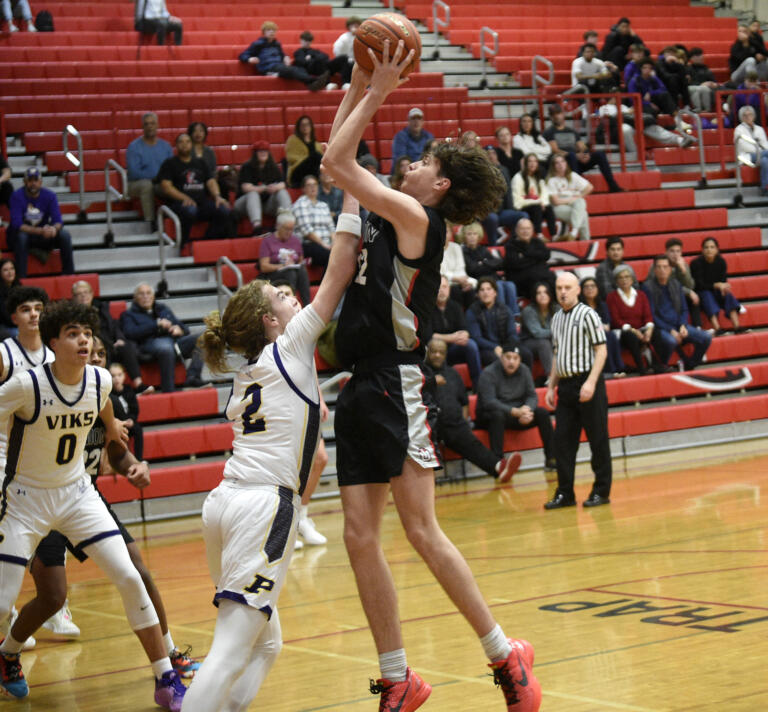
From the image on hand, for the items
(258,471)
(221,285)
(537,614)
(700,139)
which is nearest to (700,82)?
(700,139)

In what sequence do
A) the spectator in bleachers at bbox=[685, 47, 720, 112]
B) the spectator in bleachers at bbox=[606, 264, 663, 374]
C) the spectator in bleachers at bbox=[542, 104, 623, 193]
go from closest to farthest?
the spectator in bleachers at bbox=[606, 264, 663, 374], the spectator in bleachers at bbox=[542, 104, 623, 193], the spectator in bleachers at bbox=[685, 47, 720, 112]

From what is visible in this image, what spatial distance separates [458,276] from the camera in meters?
12.4

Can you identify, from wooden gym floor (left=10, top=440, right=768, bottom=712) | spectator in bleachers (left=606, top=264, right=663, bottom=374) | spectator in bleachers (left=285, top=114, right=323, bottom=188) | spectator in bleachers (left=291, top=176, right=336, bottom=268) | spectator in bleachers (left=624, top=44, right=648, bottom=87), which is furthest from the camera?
spectator in bleachers (left=624, top=44, right=648, bottom=87)

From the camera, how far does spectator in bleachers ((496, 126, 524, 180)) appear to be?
14.6 meters

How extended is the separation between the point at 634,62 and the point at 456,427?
31.3ft

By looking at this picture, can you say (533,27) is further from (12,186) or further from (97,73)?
(12,186)

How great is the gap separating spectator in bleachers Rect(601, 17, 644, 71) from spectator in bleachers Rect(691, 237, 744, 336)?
562 cm

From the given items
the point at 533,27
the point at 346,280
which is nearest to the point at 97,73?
the point at 533,27

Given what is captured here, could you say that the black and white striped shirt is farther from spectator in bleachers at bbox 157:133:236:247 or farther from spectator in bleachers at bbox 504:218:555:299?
spectator in bleachers at bbox 157:133:236:247

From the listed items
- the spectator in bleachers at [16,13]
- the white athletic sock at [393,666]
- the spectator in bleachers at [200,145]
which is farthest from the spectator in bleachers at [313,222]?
the white athletic sock at [393,666]

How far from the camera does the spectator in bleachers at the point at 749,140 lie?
56.4 feet

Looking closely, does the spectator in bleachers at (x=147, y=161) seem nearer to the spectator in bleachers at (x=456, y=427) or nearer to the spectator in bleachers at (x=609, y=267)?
the spectator in bleachers at (x=456, y=427)

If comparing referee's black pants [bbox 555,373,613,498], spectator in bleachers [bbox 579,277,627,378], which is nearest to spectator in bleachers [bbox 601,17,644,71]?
spectator in bleachers [bbox 579,277,627,378]

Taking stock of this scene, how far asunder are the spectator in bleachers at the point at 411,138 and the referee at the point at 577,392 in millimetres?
5627
